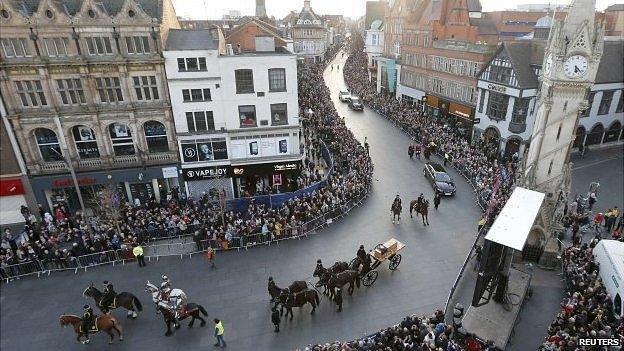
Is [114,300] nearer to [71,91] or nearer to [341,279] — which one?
[341,279]

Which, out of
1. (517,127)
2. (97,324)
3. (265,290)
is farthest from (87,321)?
(517,127)

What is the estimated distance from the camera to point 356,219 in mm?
26312

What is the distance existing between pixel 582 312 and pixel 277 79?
2343 centimetres

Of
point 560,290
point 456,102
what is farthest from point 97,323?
point 456,102

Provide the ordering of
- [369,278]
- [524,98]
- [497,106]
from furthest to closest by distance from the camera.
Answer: [497,106], [524,98], [369,278]

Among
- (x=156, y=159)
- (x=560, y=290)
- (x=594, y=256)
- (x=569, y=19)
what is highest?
(x=569, y=19)

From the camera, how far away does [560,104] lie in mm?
19016

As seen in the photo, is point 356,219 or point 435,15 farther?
point 435,15

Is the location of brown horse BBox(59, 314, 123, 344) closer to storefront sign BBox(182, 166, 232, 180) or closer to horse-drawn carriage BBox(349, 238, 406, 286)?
horse-drawn carriage BBox(349, 238, 406, 286)

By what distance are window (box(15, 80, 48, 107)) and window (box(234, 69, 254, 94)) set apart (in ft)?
44.1

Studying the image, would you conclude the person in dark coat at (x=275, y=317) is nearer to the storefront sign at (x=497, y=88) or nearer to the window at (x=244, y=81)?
the window at (x=244, y=81)

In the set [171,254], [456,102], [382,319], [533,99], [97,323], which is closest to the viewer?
[97,323]

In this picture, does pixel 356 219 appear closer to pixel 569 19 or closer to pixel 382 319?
pixel 382 319

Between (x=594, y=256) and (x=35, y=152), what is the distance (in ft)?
119
